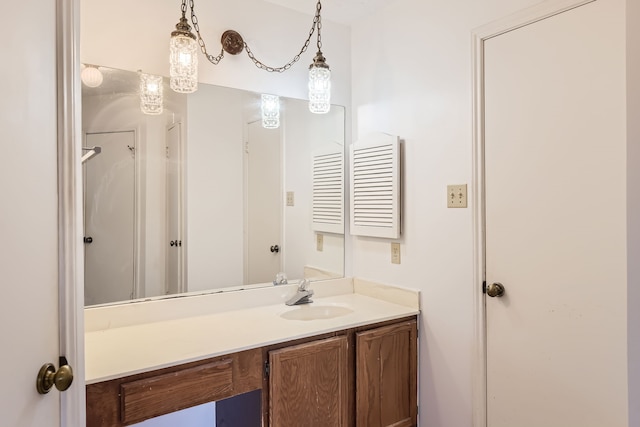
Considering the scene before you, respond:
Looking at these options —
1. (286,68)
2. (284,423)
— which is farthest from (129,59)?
(284,423)

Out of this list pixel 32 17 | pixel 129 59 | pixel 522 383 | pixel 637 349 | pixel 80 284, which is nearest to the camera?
pixel 32 17

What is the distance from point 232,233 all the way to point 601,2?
1.77m

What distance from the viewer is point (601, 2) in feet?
4.26

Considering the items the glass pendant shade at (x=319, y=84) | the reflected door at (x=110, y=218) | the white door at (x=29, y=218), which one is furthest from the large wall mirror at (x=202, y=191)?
the white door at (x=29, y=218)

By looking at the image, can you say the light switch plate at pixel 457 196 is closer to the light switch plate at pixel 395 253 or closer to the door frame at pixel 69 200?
the light switch plate at pixel 395 253

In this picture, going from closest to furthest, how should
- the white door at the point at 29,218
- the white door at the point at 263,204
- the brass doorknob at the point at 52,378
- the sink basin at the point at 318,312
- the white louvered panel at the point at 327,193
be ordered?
the white door at the point at 29,218 → the brass doorknob at the point at 52,378 → the sink basin at the point at 318,312 → the white door at the point at 263,204 → the white louvered panel at the point at 327,193

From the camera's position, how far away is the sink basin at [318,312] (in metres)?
1.99

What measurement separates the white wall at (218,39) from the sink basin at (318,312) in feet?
3.84

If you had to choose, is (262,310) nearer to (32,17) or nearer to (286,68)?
(286,68)

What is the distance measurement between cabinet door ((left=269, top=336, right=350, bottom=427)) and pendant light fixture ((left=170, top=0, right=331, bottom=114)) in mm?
1189

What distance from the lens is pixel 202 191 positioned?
6.36 ft

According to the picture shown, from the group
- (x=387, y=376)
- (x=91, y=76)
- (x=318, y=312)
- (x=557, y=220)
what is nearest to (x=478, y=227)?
(x=557, y=220)

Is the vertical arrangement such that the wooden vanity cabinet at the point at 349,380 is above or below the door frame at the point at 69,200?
below

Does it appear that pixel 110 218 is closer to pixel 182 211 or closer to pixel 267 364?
pixel 182 211
